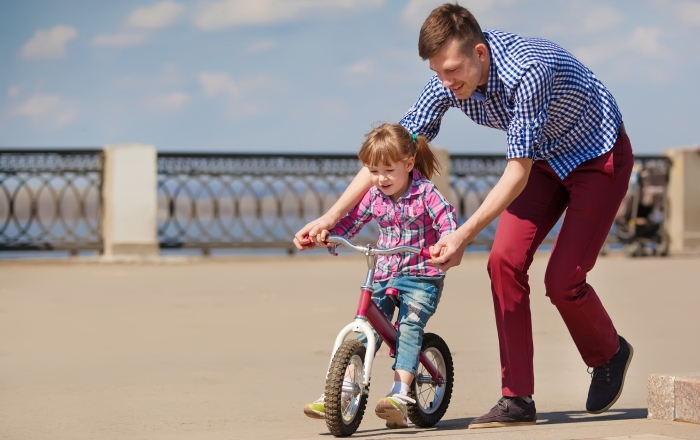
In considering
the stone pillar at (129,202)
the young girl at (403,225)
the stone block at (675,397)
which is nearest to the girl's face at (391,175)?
the young girl at (403,225)

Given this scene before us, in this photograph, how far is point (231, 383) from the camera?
6199mm

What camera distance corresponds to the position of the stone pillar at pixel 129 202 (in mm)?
15805

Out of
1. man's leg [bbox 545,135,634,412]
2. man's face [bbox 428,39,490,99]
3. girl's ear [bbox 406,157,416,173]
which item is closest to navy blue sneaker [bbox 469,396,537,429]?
man's leg [bbox 545,135,634,412]

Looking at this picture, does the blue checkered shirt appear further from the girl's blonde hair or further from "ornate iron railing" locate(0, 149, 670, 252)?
"ornate iron railing" locate(0, 149, 670, 252)

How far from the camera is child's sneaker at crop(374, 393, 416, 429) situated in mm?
4504

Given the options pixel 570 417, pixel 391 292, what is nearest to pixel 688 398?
pixel 570 417

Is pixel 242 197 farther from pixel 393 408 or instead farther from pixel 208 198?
pixel 393 408

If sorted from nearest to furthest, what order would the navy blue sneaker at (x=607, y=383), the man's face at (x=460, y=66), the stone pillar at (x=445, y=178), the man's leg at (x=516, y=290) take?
the man's face at (x=460, y=66) < the man's leg at (x=516, y=290) < the navy blue sneaker at (x=607, y=383) < the stone pillar at (x=445, y=178)

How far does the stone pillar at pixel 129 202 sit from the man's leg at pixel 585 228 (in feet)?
37.9

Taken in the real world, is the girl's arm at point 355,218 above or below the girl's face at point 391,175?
below

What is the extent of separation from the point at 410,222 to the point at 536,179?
67 centimetres

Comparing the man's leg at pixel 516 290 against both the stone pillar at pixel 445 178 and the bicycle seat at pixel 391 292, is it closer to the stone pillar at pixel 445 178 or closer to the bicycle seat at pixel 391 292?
the bicycle seat at pixel 391 292

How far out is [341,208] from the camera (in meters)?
4.88

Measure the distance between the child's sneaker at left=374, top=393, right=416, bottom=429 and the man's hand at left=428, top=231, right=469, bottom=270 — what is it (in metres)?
0.63
